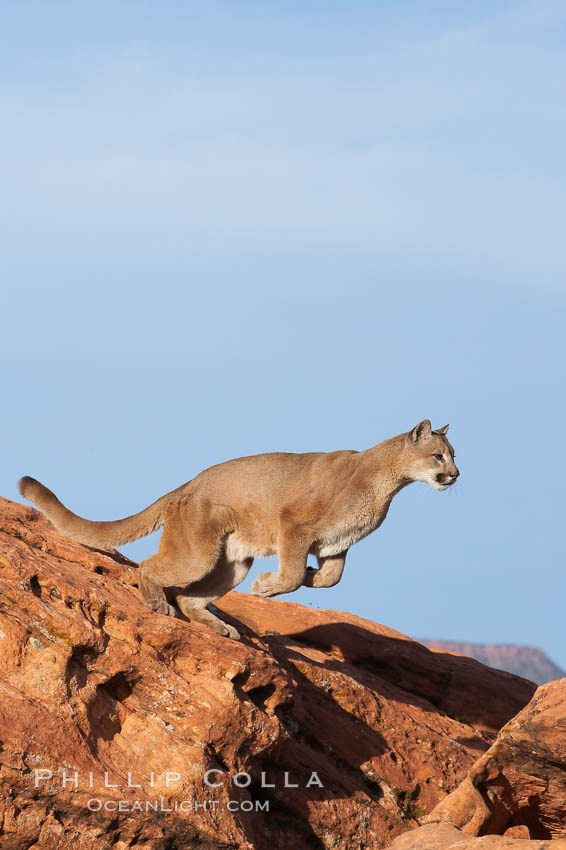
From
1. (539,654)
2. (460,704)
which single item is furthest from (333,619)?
(539,654)

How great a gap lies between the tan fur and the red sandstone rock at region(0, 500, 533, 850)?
359mm

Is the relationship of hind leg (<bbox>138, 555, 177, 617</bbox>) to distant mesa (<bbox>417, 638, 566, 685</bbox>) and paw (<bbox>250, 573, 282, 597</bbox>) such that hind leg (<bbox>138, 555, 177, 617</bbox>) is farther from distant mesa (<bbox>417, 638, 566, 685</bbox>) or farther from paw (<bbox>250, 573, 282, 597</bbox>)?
distant mesa (<bbox>417, 638, 566, 685</bbox>)

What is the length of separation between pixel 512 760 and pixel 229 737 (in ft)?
7.73

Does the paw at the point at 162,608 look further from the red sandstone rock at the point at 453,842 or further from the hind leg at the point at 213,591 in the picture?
the red sandstone rock at the point at 453,842

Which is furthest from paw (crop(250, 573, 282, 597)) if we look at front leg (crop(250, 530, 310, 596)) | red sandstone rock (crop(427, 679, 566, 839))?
red sandstone rock (crop(427, 679, 566, 839))

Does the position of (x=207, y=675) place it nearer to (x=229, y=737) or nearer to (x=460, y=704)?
(x=229, y=737)

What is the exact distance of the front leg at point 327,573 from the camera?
1030cm

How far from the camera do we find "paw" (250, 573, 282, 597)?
32.3 feet

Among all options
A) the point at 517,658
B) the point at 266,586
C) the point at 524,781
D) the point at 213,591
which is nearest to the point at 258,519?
the point at 266,586

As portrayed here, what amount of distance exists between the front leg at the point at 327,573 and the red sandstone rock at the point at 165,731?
0.86m

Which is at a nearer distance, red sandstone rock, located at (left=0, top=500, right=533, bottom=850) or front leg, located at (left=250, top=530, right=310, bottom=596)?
red sandstone rock, located at (left=0, top=500, right=533, bottom=850)

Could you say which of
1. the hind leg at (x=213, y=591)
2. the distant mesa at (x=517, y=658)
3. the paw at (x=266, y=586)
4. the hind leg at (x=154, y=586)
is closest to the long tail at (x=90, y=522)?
the hind leg at (x=154, y=586)

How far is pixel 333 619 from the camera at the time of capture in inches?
535

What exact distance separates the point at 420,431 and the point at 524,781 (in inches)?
179
